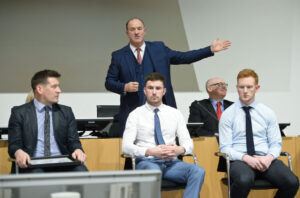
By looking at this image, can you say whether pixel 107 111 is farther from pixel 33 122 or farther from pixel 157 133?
pixel 33 122

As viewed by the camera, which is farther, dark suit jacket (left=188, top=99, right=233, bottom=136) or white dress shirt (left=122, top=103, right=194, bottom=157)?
dark suit jacket (left=188, top=99, right=233, bottom=136)

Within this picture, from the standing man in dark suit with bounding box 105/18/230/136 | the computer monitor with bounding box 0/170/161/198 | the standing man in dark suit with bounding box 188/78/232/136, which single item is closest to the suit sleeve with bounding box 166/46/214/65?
the standing man in dark suit with bounding box 105/18/230/136

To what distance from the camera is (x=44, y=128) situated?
3.11 meters

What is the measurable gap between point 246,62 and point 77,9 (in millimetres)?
2648

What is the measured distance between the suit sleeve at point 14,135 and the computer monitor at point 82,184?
5.89 ft

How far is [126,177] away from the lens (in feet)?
4.30

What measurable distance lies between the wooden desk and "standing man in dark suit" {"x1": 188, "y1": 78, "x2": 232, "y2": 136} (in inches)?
25.8

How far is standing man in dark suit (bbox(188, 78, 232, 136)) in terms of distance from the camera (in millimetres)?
4555

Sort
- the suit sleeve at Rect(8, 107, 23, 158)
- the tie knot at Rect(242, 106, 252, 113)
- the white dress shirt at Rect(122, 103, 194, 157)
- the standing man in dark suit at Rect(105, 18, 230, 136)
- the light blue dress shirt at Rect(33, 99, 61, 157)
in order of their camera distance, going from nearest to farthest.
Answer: the suit sleeve at Rect(8, 107, 23, 158)
the light blue dress shirt at Rect(33, 99, 61, 157)
the white dress shirt at Rect(122, 103, 194, 157)
the tie knot at Rect(242, 106, 252, 113)
the standing man in dark suit at Rect(105, 18, 230, 136)

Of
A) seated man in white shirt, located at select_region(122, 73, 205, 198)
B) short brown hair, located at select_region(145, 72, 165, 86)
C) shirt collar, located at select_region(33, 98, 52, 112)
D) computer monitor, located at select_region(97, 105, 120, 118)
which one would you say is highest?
short brown hair, located at select_region(145, 72, 165, 86)

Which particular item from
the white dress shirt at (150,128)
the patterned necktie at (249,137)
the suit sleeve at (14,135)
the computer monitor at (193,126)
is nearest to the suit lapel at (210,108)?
the computer monitor at (193,126)

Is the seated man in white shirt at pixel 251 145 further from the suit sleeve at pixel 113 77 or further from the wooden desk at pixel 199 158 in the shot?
the suit sleeve at pixel 113 77

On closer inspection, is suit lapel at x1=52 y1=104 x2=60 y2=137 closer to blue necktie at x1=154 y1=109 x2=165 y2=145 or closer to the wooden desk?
the wooden desk

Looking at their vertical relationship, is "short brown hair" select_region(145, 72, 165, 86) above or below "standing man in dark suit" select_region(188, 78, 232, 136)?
above
